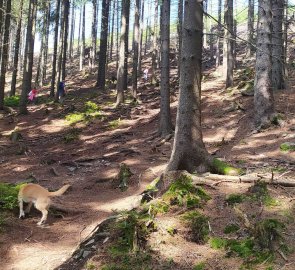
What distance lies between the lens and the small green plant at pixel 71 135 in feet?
52.0

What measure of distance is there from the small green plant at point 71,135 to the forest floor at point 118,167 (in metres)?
0.05

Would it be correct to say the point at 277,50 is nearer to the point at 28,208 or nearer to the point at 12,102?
the point at 28,208

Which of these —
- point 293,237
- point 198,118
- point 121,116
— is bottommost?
point 293,237

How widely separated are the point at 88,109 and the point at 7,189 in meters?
14.1

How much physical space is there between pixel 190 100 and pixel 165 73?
6.87m

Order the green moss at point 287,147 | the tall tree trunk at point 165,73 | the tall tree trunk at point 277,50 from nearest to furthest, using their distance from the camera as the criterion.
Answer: the green moss at point 287,147, the tall tree trunk at point 165,73, the tall tree trunk at point 277,50

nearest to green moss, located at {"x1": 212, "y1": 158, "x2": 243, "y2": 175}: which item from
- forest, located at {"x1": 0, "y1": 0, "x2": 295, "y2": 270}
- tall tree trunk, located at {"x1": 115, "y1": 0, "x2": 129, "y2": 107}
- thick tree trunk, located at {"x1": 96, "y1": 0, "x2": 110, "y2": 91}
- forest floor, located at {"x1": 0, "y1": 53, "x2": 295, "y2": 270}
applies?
forest, located at {"x1": 0, "y1": 0, "x2": 295, "y2": 270}

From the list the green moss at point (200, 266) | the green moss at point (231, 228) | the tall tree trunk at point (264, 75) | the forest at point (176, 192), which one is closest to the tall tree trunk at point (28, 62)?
the forest at point (176, 192)

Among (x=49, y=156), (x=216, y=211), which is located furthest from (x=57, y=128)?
(x=216, y=211)

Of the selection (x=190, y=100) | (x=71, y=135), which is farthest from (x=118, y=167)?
(x=71, y=135)

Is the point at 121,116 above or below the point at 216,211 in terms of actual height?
above

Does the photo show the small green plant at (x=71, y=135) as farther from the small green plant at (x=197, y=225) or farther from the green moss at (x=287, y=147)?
the small green plant at (x=197, y=225)

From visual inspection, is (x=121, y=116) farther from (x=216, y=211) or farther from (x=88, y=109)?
(x=216, y=211)

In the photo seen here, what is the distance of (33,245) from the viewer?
18.5ft
